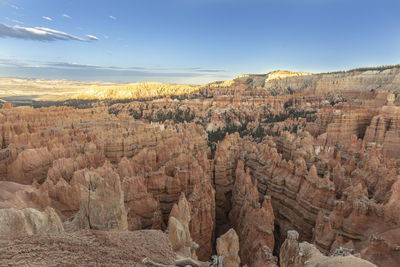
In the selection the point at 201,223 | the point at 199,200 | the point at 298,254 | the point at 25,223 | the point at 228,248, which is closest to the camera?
the point at 25,223

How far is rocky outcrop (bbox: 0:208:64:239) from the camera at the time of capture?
4891 millimetres

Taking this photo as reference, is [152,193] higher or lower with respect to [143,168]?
lower

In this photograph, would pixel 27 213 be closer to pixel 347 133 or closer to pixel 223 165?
pixel 223 165

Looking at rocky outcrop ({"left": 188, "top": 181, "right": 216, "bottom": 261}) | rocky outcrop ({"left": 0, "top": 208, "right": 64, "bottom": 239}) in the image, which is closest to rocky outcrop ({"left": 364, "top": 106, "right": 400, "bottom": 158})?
rocky outcrop ({"left": 188, "top": 181, "right": 216, "bottom": 261})

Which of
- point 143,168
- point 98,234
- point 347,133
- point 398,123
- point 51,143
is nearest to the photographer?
point 98,234

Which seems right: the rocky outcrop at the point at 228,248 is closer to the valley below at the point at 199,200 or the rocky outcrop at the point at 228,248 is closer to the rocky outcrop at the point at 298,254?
the valley below at the point at 199,200

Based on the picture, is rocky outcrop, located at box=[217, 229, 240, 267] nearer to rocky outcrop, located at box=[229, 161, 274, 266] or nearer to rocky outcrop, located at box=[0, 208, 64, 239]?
rocky outcrop, located at box=[229, 161, 274, 266]

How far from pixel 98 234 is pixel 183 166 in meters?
12.4

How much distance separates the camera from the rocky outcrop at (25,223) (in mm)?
4891

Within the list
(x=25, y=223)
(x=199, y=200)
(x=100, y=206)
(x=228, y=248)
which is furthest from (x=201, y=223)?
(x=25, y=223)

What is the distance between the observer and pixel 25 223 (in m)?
5.22

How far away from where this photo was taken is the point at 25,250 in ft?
12.9

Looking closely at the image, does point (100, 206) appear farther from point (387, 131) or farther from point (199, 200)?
point (387, 131)

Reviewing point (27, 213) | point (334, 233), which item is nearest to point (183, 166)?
point (334, 233)
